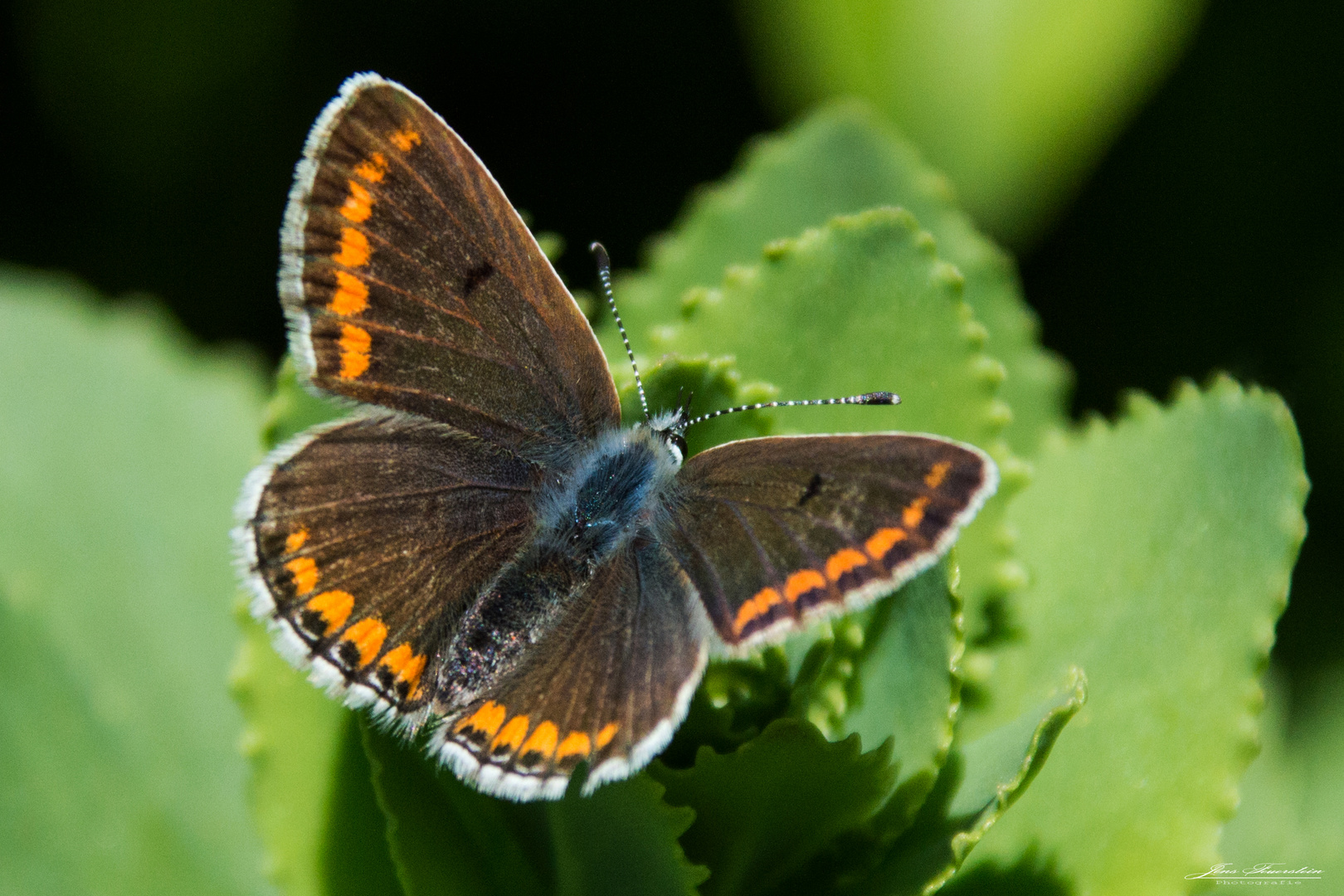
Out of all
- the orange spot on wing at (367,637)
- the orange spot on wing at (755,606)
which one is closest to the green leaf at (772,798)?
the orange spot on wing at (755,606)

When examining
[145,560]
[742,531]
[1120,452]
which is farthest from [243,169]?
[1120,452]

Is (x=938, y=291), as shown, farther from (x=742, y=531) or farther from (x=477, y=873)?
(x=477, y=873)

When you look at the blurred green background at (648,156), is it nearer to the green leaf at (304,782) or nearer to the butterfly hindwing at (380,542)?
the butterfly hindwing at (380,542)

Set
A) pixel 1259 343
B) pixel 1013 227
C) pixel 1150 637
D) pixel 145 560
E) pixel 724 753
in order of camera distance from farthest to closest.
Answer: pixel 1259 343 < pixel 1013 227 < pixel 145 560 < pixel 1150 637 < pixel 724 753

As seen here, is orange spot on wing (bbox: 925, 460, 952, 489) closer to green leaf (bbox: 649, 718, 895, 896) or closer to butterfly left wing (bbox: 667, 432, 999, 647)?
butterfly left wing (bbox: 667, 432, 999, 647)

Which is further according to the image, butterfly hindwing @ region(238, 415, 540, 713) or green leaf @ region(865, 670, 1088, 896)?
butterfly hindwing @ region(238, 415, 540, 713)

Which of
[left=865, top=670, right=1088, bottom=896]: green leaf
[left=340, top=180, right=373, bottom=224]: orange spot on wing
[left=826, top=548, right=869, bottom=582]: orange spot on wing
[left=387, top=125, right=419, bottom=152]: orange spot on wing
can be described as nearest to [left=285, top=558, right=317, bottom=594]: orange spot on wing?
[left=340, top=180, right=373, bottom=224]: orange spot on wing

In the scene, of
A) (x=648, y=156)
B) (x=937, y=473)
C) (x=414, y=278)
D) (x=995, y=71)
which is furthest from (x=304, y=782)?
(x=648, y=156)

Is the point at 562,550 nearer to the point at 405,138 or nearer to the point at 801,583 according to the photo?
the point at 801,583
